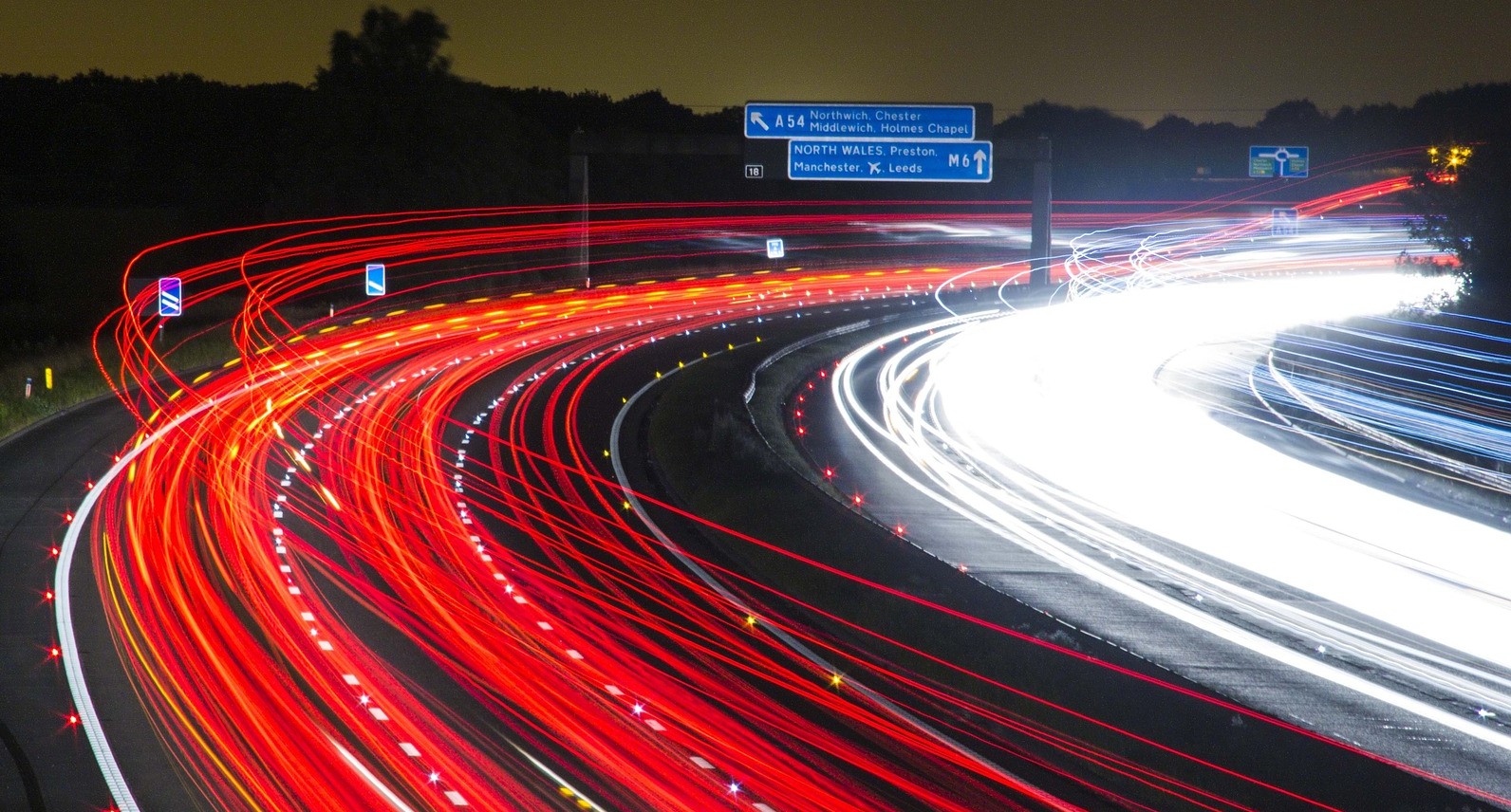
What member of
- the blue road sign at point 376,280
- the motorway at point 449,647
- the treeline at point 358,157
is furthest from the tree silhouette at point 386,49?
the motorway at point 449,647

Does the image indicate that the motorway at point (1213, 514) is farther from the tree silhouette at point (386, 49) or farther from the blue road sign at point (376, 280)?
the tree silhouette at point (386, 49)

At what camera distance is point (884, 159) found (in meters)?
47.0

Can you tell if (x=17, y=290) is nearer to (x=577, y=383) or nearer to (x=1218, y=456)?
(x=577, y=383)

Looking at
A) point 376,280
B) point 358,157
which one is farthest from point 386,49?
point 376,280

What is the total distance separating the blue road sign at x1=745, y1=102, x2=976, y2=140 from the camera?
153 feet

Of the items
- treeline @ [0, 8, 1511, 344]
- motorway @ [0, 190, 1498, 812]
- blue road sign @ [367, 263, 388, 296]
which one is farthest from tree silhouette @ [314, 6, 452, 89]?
motorway @ [0, 190, 1498, 812]

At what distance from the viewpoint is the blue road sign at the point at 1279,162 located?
64000mm

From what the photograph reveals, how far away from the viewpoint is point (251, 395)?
30.9 m

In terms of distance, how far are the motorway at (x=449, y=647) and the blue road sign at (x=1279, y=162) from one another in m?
→ 40.1

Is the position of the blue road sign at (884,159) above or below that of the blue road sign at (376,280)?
above

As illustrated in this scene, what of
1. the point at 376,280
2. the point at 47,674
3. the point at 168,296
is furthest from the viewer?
the point at 376,280

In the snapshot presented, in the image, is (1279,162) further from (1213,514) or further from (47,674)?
(47,674)

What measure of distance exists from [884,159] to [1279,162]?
2469 cm

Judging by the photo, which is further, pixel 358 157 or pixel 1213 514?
pixel 358 157
